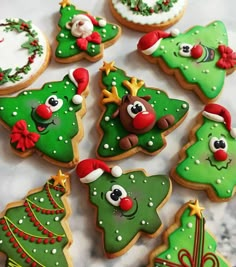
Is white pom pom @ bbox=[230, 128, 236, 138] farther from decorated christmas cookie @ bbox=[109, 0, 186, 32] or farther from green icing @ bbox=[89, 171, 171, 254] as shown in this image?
decorated christmas cookie @ bbox=[109, 0, 186, 32]

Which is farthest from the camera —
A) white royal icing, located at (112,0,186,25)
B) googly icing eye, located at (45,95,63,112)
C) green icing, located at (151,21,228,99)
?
white royal icing, located at (112,0,186,25)

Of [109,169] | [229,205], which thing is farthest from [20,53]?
[229,205]

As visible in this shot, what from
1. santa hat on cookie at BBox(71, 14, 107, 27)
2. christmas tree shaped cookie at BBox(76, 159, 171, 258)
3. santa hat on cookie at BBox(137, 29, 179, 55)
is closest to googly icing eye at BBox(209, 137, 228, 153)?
christmas tree shaped cookie at BBox(76, 159, 171, 258)

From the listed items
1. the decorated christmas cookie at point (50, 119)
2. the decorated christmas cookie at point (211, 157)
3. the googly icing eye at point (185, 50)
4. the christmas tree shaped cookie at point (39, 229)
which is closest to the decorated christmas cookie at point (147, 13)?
the googly icing eye at point (185, 50)

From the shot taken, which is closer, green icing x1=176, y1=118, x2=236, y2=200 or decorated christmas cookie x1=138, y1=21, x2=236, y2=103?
green icing x1=176, y1=118, x2=236, y2=200

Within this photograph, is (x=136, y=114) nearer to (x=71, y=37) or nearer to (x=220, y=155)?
(x=220, y=155)

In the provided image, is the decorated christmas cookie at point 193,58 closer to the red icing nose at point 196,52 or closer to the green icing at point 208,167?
the red icing nose at point 196,52

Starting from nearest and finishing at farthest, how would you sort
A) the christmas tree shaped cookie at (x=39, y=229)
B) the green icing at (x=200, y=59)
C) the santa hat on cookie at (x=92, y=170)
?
the christmas tree shaped cookie at (x=39, y=229) < the santa hat on cookie at (x=92, y=170) < the green icing at (x=200, y=59)
